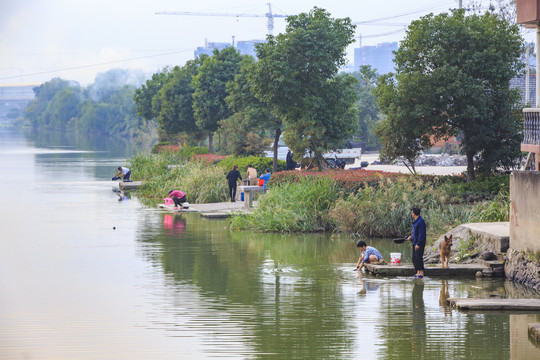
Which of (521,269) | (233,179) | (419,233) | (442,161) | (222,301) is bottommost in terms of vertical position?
(222,301)

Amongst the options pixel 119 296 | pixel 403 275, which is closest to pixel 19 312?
pixel 119 296

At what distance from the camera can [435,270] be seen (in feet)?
64.4

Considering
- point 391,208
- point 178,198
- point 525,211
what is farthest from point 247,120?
point 525,211

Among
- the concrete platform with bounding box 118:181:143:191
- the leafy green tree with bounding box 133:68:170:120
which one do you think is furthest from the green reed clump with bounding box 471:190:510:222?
the leafy green tree with bounding box 133:68:170:120

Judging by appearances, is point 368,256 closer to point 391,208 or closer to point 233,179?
point 391,208

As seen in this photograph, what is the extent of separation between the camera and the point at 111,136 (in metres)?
161

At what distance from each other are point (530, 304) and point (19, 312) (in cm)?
961

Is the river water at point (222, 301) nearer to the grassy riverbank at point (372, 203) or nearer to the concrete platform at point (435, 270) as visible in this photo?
the concrete platform at point (435, 270)

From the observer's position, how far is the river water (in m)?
13.7

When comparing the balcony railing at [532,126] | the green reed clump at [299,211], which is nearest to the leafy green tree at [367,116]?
the green reed clump at [299,211]

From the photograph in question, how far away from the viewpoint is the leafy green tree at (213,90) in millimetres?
53938

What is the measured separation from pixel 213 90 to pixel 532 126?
114 feet

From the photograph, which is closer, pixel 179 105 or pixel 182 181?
pixel 182 181

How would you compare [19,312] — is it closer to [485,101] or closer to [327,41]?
[485,101]
